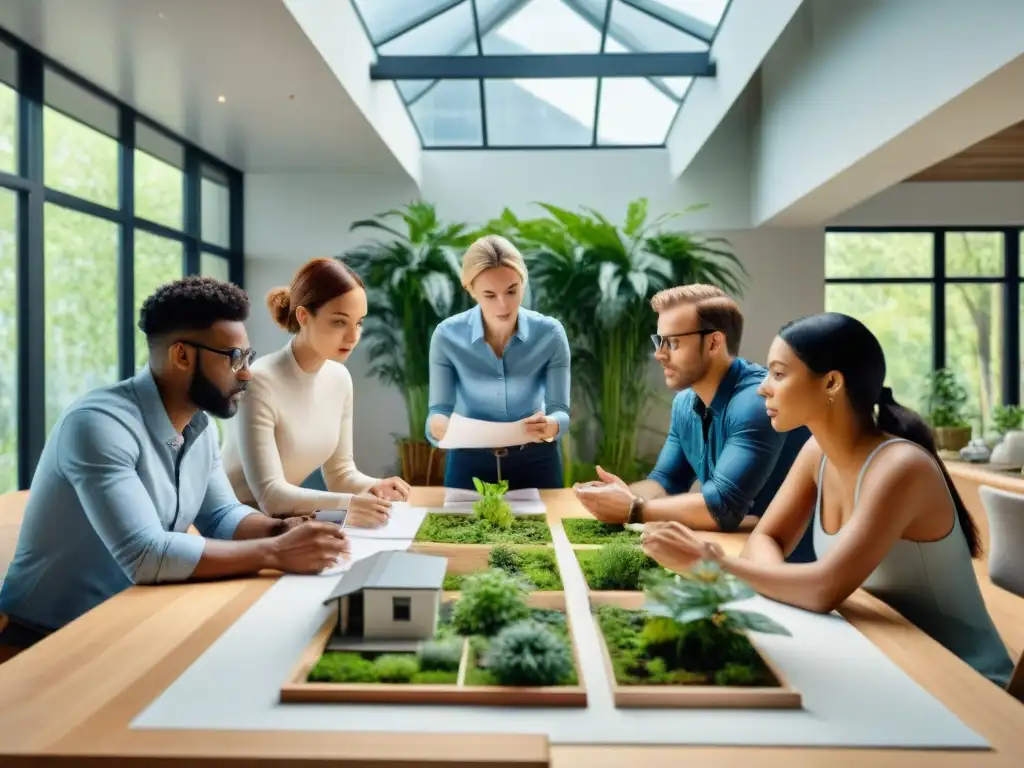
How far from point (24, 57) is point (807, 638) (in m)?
4.72

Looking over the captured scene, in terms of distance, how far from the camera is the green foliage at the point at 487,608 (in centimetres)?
136

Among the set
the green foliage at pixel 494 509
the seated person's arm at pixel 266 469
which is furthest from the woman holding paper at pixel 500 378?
the seated person's arm at pixel 266 469

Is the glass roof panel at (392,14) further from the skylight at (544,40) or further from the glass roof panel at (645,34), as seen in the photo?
the glass roof panel at (645,34)

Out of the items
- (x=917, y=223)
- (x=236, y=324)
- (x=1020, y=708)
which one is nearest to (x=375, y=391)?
(x=917, y=223)

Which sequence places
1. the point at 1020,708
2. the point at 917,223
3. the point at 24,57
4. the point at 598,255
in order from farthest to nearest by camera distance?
the point at 917,223 < the point at 598,255 < the point at 24,57 < the point at 1020,708

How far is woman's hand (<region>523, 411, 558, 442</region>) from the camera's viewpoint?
2688mm

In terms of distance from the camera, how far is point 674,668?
4.11 ft

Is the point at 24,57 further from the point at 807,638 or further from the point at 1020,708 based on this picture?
the point at 1020,708

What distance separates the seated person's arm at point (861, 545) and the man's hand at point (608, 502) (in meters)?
0.70

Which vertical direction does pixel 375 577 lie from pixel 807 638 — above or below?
above

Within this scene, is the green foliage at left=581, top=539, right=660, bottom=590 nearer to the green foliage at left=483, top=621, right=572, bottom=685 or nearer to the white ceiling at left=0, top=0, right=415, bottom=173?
the green foliage at left=483, top=621, right=572, bottom=685

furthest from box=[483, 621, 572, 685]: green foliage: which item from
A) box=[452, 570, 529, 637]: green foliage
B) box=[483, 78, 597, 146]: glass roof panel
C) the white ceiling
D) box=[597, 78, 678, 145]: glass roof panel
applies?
box=[597, 78, 678, 145]: glass roof panel

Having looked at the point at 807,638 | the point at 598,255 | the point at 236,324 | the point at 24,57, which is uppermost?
the point at 24,57

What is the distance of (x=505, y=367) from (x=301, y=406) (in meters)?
0.82
